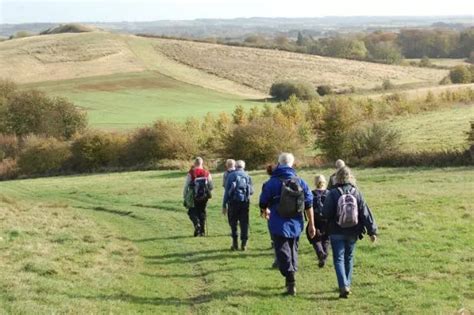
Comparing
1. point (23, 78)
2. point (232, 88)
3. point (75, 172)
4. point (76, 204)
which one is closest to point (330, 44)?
point (232, 88)

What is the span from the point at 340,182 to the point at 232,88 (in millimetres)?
78803

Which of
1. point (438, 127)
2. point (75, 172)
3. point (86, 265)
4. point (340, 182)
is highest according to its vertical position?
point (340, 182)

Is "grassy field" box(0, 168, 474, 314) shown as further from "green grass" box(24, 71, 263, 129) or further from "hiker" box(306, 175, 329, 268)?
"green grass" box(24, 71, 263, 129)

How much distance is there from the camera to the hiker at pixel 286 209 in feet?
35.9

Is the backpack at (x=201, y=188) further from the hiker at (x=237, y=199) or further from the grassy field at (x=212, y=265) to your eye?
the hiker at (x=237, y=199)

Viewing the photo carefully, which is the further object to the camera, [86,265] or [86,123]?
[86,123]

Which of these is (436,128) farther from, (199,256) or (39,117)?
(199,256)

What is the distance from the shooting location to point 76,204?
27000mm

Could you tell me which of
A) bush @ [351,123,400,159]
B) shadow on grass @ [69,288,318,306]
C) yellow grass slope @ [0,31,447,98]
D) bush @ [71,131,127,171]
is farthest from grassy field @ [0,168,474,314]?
yellow grass slope @ [0,31,447,98]

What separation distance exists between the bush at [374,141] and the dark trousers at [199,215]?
2290cm

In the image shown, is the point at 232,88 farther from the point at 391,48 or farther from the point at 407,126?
the point at 391,48

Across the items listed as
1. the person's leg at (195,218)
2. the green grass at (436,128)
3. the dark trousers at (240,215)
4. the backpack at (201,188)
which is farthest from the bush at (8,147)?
the dark trousers at (240,215)

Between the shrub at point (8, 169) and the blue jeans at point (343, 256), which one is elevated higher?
the blue jeans at point (343, 256)

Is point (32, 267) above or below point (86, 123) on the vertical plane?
above
